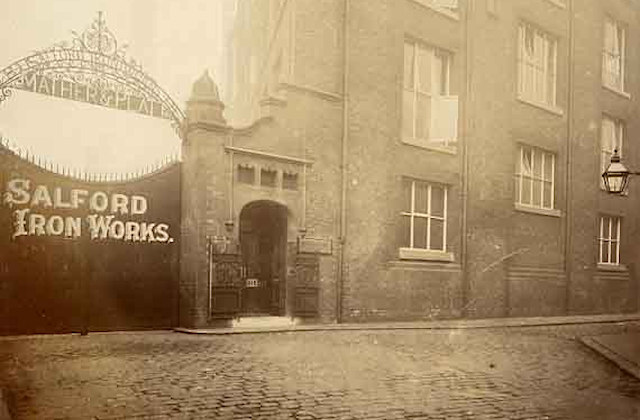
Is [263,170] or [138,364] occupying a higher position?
[263,170]

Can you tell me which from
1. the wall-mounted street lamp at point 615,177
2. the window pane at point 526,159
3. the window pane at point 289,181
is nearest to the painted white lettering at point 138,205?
the window pane at point 289,181

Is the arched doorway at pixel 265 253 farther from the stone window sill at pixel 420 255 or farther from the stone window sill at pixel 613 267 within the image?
the stone window sill at pixel 613 267

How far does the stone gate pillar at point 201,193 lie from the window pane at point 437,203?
3583 mm

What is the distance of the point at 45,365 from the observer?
5504 millimetres

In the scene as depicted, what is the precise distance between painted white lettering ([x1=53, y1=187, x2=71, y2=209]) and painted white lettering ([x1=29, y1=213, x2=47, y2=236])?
0.24 metres

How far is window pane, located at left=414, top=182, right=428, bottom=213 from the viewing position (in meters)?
10.6

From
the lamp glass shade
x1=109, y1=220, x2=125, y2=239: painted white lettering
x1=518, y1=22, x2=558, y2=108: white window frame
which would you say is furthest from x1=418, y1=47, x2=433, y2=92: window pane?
x1=109, y1=220, x2=125, y2=239: painted white lettering

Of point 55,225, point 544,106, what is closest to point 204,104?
point 55,225

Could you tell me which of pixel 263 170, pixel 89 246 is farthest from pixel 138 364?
pixel 263 170

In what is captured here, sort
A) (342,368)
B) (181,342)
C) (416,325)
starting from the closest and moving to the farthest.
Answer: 1. (342,368)
2. (181,342)
3. (416,325)

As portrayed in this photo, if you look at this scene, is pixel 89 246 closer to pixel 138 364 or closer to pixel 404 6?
pixel 138 364

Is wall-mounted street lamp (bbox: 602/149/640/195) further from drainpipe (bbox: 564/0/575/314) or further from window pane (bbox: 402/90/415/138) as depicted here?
window pane (bbox: 402/90/415/138)

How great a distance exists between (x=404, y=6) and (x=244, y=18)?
345 centimetres

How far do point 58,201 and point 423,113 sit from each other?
19.2 ft
